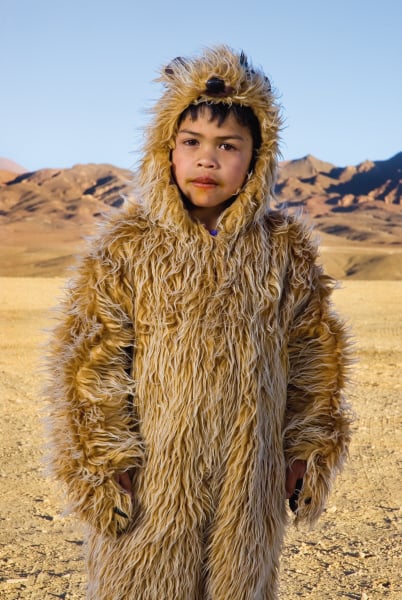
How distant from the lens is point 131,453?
1887 millimetres

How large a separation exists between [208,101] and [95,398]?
86cm

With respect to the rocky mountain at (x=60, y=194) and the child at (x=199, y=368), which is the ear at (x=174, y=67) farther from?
the rocky mountain at (x=60, y=194)

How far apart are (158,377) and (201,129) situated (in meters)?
0.68

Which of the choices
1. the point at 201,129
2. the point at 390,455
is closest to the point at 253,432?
the point at 201,129

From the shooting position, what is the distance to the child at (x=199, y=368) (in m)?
1.90

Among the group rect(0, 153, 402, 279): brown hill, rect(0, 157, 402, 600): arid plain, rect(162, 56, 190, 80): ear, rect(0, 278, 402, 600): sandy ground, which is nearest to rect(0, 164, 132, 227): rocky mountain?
rect(0, 153, 402, 279): brown hill

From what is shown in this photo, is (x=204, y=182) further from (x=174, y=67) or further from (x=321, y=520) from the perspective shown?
(x=321, y=520)

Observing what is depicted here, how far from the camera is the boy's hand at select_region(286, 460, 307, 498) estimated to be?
2072 mm

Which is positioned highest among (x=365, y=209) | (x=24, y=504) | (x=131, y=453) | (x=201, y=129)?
(x=201, y=129)

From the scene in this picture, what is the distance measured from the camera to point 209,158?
2010mm

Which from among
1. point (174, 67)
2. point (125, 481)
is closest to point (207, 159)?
point (174, 67)

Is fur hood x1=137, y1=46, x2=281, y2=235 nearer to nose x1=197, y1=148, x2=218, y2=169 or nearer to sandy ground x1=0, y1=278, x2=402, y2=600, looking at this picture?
nose x1=197, y1=148, x2=218, y2=169

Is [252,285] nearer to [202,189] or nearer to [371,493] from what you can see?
[202,189]

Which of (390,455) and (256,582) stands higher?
(256,582)
